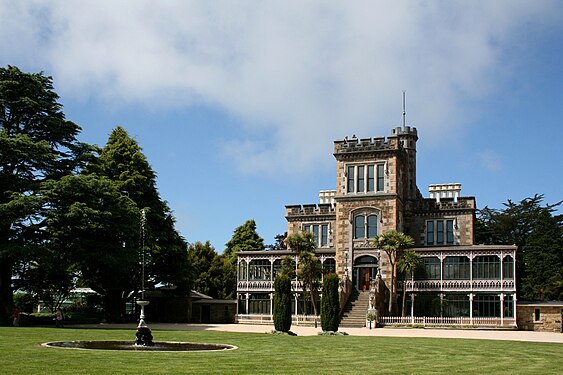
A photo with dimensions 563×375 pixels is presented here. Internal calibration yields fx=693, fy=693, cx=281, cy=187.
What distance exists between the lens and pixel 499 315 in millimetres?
46188

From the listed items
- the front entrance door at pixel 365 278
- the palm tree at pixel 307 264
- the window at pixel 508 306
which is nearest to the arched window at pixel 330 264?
the front entrance door at pixel 365 278

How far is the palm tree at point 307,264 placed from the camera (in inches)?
1828

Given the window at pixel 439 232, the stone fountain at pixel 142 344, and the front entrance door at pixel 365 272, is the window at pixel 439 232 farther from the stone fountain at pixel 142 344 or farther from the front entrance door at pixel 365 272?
the stone fountain at pixel 142 344

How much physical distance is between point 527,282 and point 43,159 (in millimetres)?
44971

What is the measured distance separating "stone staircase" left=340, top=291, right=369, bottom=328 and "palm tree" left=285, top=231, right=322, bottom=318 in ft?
7.05

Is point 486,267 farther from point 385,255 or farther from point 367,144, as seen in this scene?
point 367,144

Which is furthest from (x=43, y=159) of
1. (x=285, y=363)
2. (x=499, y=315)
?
(x=499, y=315)

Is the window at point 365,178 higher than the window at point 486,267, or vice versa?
the window at point 365,178

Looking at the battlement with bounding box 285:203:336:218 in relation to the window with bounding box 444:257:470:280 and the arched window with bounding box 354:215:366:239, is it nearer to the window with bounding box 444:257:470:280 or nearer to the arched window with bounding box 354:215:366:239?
the arched window with bounding box 354:215:366:239

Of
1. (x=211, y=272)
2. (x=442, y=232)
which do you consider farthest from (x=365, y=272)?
(x=211, y=272)

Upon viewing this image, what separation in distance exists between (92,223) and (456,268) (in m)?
24.9

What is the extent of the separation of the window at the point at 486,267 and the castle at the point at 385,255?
0.22ft

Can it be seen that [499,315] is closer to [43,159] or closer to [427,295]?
[427,295]

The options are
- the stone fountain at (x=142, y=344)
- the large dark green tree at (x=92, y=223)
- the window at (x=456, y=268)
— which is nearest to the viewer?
the stone fountain at (x=142, y=344)
